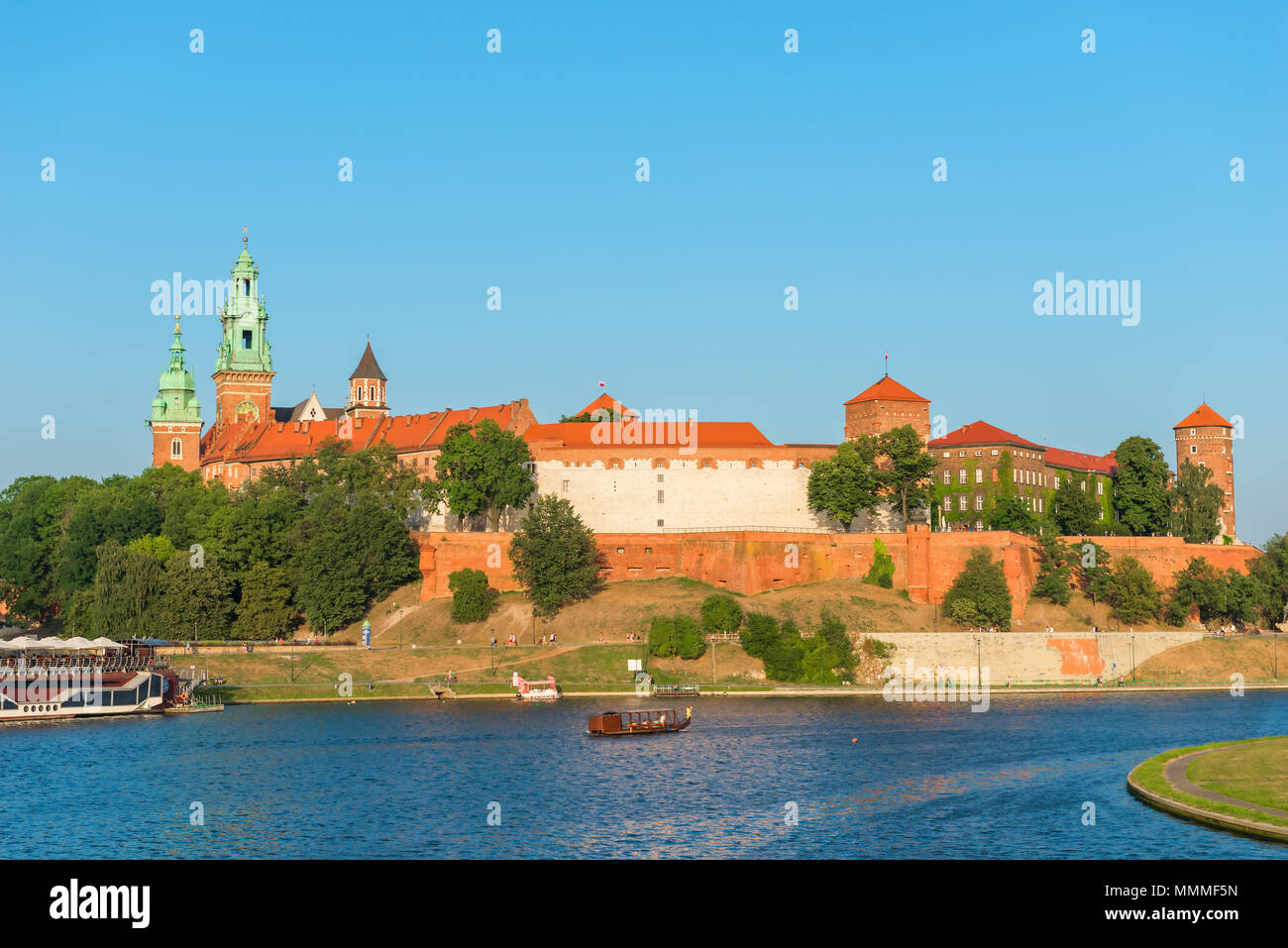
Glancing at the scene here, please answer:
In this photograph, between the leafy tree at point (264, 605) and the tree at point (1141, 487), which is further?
the tree at point (1141, 487)

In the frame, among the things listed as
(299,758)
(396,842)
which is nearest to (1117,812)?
(396,842)

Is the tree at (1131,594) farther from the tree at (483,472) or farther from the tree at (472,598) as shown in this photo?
the tree at (472,598)

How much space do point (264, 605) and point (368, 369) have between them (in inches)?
2144

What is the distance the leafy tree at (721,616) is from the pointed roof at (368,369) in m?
63.6

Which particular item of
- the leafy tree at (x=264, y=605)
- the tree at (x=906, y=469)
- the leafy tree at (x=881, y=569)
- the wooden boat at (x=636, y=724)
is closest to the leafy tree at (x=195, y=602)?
the leafy tree at (x=264, y=605)

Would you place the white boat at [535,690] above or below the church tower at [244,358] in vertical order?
below

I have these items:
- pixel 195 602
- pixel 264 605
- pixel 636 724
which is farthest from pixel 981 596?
pixel 195 602

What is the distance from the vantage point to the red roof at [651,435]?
9138cm

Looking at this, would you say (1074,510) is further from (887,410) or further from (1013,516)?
(887,410)

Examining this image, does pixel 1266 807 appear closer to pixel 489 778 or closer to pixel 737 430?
pixel 489 778

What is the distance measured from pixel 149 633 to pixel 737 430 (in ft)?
134

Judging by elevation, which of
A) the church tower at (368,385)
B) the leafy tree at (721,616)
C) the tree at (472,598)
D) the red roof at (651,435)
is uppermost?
the church tower at (368,385)

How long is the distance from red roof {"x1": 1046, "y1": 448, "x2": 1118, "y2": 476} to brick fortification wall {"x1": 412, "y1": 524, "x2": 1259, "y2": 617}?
21292 millimetres

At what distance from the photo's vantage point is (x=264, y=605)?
77.1 meters
